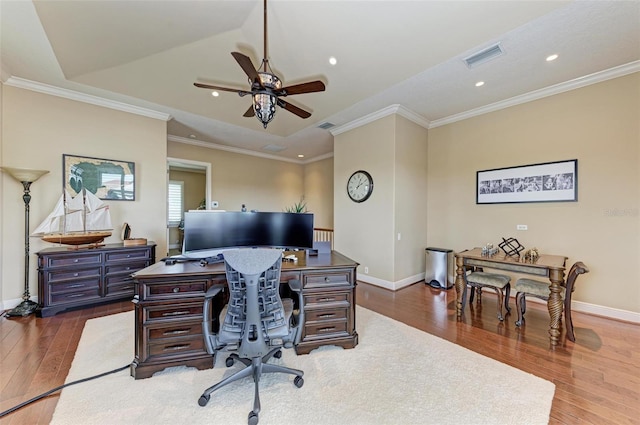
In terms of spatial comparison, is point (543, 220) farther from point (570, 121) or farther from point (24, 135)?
point (24, 135)

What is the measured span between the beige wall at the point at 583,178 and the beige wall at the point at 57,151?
5.88 m

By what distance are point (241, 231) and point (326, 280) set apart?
110cm

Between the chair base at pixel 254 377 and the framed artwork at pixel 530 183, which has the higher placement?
the framed artwork at pixel 530 183

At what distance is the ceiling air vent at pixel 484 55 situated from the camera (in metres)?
2.72

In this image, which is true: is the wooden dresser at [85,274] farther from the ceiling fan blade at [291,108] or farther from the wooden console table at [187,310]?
the ceiling fan blade at [291,108]

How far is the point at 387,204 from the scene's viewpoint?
4.37 m

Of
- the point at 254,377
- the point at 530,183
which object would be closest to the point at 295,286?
the point at 254,377

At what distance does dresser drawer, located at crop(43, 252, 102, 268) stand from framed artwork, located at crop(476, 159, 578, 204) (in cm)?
621

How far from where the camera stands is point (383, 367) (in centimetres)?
213

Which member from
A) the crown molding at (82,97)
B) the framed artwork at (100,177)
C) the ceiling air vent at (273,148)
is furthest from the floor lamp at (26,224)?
the ceiling air vent at (273,148)

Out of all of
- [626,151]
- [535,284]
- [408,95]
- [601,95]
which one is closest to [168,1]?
[408,95]

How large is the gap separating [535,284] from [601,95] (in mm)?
2740

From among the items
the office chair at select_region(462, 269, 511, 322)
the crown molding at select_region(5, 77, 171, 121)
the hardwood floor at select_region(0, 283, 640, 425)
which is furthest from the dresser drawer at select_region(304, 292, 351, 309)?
A: the crown molding at select_region(5, 77, 171, 121)

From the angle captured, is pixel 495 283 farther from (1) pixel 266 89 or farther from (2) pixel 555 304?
(1) pixel 266 89
